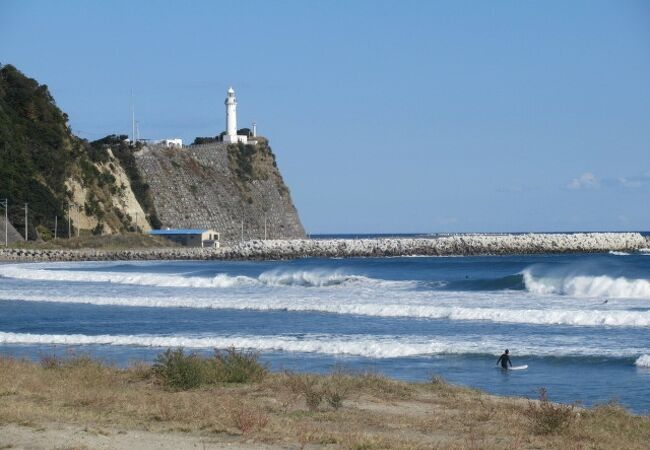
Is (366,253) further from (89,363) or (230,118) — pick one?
(89,363)

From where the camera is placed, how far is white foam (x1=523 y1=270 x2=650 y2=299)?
3272cm

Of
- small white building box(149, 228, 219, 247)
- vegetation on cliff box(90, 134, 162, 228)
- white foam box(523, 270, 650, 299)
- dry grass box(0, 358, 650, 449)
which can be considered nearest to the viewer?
dry grass box(0, 358, 650, 449)

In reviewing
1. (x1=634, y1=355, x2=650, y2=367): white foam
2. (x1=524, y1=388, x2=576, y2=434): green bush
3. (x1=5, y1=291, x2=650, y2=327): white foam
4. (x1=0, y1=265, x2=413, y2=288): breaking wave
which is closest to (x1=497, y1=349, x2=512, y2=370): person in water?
(x1=634, y1=355, x2=650, y2=367): white foam

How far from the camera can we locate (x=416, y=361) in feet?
57.6

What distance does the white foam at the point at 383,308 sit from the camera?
23812mm

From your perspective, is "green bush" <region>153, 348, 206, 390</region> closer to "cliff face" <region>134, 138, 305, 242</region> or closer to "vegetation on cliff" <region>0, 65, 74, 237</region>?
"vegetation on cliff" <region>0, 65, 74, 237</region>

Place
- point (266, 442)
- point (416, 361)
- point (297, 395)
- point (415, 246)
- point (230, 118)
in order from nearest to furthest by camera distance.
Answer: point (266, 442), point (297, 395), point (416, 361), point (415, 246), point (230, 118)

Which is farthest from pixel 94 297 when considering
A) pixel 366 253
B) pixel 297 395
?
pixel 366 253

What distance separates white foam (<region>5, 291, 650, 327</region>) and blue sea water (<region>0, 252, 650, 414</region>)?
0.05 meters

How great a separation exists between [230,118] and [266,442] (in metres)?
108

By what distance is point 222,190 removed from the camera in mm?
105875

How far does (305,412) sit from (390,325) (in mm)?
12843

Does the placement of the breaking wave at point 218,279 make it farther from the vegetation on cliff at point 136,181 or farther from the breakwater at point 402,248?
the vegetation on cliff at point 136,181

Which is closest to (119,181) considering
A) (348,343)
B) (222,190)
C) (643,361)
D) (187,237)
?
(187,237)
